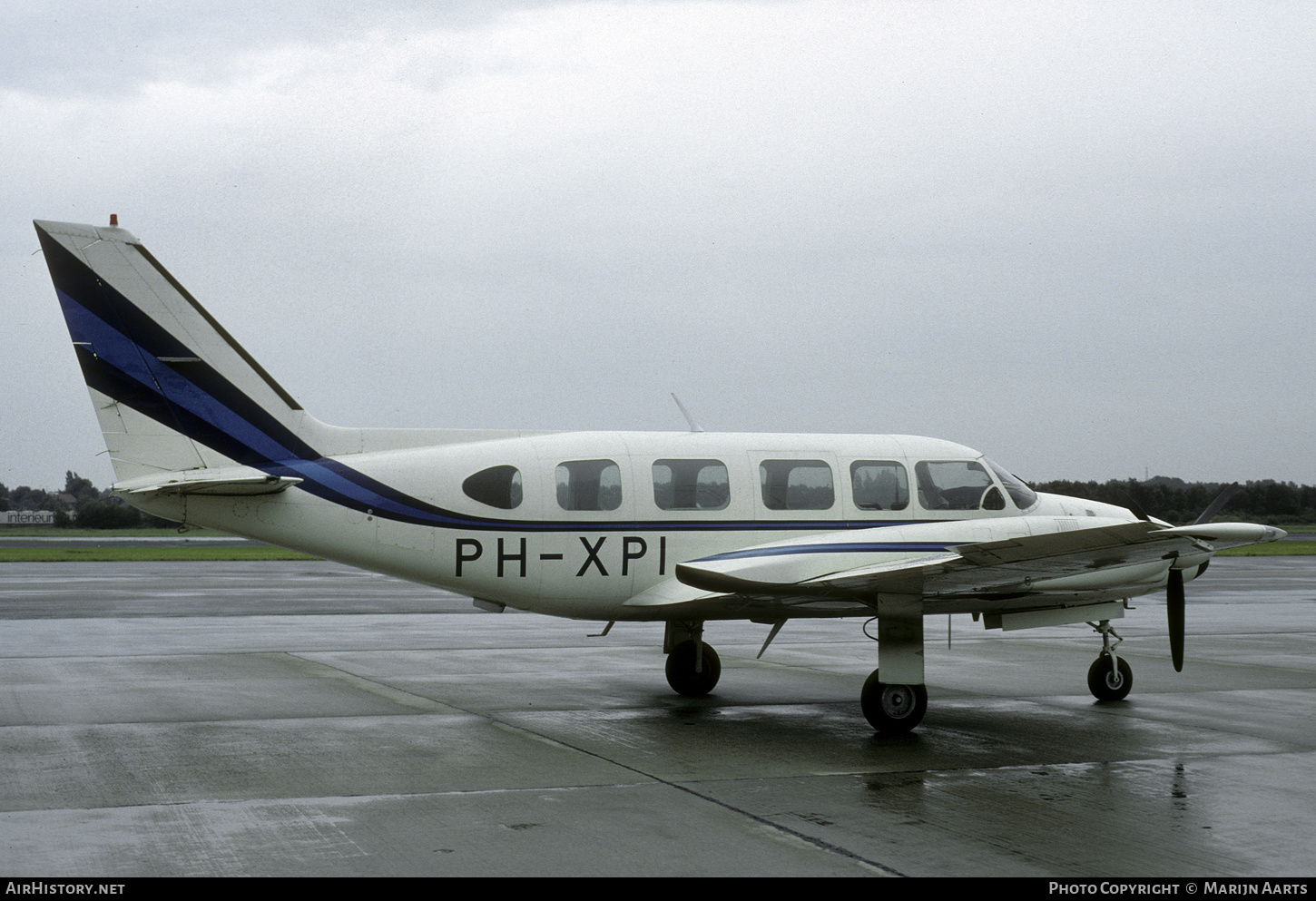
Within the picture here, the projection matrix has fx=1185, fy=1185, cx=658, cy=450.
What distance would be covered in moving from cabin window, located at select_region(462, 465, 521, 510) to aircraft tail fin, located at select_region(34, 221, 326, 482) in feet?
5.72

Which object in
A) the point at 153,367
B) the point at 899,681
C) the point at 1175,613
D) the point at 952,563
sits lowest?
the point at 899,681

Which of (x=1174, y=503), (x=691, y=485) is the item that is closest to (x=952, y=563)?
(x=691, y=485)

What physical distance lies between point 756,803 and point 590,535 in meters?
4.77

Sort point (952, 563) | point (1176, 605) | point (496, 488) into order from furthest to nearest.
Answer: point (496, 488) → point (1176, 605) → point (952, 563)

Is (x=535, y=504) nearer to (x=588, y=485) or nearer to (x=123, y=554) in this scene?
(x=588, y=485)

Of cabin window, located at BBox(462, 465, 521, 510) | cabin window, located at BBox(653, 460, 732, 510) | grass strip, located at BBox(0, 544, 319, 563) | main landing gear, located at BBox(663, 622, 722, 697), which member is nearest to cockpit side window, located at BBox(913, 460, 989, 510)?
cabin window, located at BBox(653, 460, 732, 510)

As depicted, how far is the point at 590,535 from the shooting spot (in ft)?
41.8

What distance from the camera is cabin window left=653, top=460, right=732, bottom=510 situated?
13.0 metres

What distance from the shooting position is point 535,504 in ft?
41.5

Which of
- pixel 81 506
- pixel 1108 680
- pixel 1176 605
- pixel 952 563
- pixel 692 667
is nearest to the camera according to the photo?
pixel 952 563

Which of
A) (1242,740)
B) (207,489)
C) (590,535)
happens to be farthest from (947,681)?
(207,489)

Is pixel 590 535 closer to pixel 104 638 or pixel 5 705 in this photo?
pixel 5 705

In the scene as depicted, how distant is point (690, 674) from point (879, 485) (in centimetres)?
321

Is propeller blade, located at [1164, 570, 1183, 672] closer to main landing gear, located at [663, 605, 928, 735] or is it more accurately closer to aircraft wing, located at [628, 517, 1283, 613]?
aircraft wing, located at [628, 517, 1283, 613]
